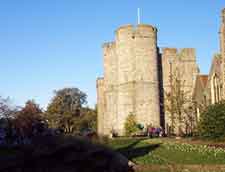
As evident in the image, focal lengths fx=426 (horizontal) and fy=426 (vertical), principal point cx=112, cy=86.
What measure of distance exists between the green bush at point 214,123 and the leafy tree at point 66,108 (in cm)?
5372

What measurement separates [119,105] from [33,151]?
40266mm

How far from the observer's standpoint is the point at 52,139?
33.4 ft

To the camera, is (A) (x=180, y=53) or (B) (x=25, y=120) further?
(A) (x=180, y=53)

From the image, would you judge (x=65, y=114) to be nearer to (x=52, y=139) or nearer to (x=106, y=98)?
(x=106, y=98)

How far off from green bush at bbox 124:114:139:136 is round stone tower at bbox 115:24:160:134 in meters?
0.74

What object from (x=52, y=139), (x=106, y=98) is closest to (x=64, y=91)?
(x=106, y=98)

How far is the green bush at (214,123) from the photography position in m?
30.2

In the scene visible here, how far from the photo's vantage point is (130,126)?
4731cm

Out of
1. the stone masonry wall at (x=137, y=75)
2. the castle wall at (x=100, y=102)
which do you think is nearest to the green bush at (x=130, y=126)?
the stone masonry wall at (x=137, y=75)

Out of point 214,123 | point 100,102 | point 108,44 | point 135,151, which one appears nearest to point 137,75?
point 108,44

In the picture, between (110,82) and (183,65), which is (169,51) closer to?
(183,65)

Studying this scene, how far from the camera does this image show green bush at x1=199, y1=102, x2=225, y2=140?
30.2 meters

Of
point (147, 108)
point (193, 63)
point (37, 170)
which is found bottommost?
point (37, 170)

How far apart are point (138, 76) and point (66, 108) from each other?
46343mm
